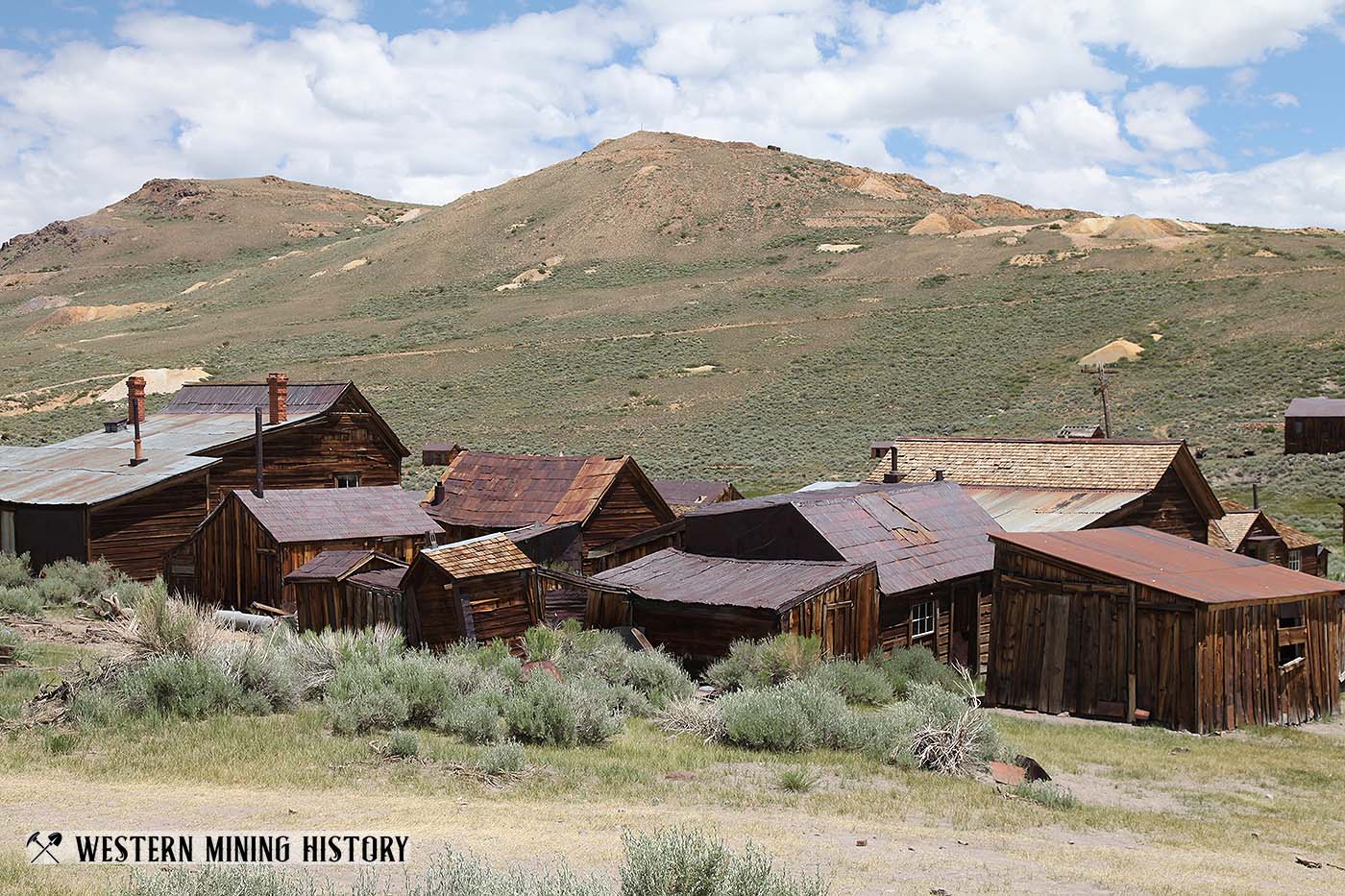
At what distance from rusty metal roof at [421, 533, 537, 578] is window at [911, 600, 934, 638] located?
6285 mm

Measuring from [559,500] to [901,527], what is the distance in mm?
7189

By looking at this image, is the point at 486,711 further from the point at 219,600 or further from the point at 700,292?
the point at 700,292

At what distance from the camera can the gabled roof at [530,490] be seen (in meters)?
25.0

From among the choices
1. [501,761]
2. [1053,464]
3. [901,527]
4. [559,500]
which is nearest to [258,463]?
[559,500]

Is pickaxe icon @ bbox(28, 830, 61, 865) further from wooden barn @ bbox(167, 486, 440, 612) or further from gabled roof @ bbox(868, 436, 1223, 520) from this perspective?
gabled roof @ bbox(868, 436, 1223, 520)

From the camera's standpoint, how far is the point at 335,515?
1005 inches

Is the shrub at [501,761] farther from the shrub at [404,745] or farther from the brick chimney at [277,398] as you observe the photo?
the brick chimney at [277,398]

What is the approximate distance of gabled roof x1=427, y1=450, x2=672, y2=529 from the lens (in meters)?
25.0

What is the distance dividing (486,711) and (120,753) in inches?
124

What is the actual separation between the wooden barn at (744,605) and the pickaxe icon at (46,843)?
1068cm

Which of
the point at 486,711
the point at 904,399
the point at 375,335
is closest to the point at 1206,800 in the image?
the point at 486,711

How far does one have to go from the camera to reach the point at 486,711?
11688 mm

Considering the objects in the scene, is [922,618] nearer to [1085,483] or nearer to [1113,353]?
[1085,483]

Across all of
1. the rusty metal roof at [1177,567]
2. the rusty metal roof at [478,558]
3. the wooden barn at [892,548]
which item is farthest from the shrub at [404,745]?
the rusty metal roof at [1177,567]
